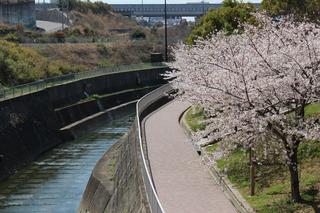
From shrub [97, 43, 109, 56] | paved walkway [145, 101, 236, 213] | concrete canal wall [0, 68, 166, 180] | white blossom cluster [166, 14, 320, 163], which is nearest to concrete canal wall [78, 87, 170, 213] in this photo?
paved walkway [145, 101, 236, 213]

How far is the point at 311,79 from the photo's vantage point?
17281 mm

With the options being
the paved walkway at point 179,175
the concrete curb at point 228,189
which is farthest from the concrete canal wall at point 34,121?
the concrete curb at point 228,189

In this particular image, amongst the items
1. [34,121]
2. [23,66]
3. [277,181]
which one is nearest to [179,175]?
[277,181]

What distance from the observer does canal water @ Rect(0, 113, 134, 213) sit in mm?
28594

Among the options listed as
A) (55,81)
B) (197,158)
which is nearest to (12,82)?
(55,81)

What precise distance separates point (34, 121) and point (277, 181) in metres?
24.8

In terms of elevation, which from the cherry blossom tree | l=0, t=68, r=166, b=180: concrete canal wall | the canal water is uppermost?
the cherry blossom tree

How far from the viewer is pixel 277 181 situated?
20.8 m

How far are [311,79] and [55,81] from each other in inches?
1457

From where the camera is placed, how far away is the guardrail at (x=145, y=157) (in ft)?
50.5

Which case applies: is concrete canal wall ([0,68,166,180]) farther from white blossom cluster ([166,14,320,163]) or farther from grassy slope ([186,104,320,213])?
white blossom cluster ([166,14,320,163])

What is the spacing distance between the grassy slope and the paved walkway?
812 mm

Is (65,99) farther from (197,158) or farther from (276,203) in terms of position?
(276,203)

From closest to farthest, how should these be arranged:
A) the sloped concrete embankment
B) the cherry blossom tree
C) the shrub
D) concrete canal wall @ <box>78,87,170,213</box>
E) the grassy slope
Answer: the cherry blossom tree → the grassy slope → concrete canal wall @ <box>78,87,170,213</box> → the sloped concrete embankment → the shrub
